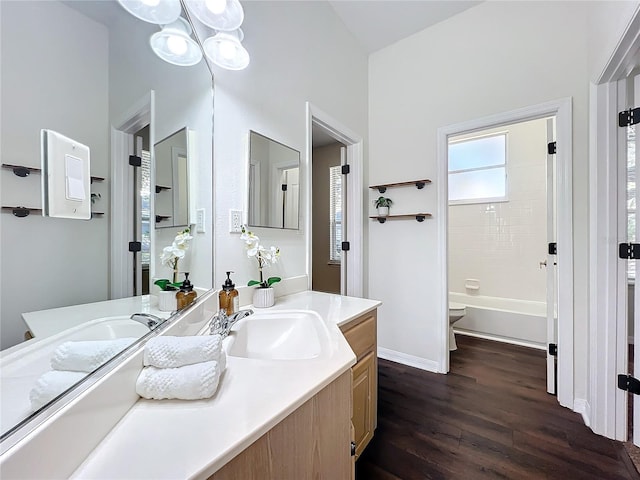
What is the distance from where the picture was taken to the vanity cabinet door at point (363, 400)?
127 centimetres

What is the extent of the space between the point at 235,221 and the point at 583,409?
2480 millimetres

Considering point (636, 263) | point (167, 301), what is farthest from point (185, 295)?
point (636, 263)

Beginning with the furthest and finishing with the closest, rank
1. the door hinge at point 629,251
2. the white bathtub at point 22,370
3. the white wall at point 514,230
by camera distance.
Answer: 1. the white wall at point 514,230
2. the door hinge at point 629,251
3. the white bathtub at point 22,370

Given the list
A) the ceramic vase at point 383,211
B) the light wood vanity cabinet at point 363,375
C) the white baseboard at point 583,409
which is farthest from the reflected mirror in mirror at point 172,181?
the white baseboard at point 583,409

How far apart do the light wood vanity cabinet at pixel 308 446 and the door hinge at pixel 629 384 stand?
1.66 meters

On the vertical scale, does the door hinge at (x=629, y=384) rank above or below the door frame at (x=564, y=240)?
below

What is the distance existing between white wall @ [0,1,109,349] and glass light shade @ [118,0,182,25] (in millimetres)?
235

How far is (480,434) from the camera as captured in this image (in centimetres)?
154

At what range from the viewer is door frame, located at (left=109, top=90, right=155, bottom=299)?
604mm

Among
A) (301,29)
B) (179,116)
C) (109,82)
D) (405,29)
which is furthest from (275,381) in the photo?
(405,29)

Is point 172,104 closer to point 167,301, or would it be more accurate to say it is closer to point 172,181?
point 172,181

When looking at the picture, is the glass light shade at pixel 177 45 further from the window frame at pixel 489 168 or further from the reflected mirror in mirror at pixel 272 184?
the window frame at pixel 489 168

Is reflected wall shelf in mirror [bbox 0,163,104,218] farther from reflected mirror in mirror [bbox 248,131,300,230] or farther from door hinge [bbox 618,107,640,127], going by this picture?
door hinge [bbox 618,107,640,127]

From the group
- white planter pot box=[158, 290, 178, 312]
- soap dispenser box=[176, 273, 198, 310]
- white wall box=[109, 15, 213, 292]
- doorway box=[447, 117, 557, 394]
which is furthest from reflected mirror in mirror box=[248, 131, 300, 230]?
doorway box=[447, 117, 557, 394]
